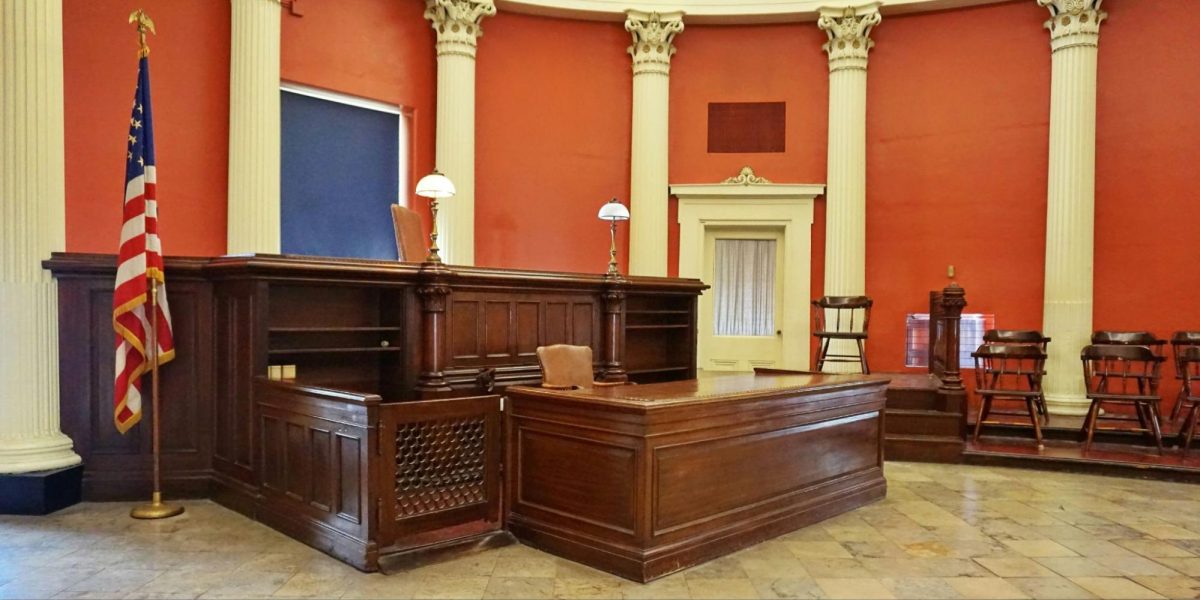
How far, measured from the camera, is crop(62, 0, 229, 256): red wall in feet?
19.4

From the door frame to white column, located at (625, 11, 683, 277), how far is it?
0.29 metres

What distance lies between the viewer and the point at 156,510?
14.5 feet

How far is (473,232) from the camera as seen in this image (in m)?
8.81

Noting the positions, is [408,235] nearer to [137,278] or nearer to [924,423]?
[137,278]

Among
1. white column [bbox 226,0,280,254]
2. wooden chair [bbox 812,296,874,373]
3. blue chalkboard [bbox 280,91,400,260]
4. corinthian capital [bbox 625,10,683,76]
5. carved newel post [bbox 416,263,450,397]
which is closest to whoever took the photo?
carved newel post [bbox 416,263,450,397]

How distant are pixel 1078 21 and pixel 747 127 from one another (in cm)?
355

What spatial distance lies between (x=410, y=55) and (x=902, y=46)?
18.6 feet

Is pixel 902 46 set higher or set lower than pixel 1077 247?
higher

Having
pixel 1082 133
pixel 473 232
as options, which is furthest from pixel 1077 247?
pixel 473 232

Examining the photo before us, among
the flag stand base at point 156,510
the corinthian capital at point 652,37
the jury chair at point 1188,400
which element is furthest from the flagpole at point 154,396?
the jury chair at point 1188,400

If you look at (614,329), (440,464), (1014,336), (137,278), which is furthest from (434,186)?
(1014,336)

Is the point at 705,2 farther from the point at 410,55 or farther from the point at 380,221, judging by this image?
the point at 380,221

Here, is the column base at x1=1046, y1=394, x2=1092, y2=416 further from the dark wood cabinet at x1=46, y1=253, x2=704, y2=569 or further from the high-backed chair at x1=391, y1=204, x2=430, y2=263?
the high-backed chair at x1=391, y1=204, x2=430, y2=263

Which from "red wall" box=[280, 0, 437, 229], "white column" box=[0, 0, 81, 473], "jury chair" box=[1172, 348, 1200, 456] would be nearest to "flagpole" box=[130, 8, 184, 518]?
"white column" box=[0, 0, 81, 473]
